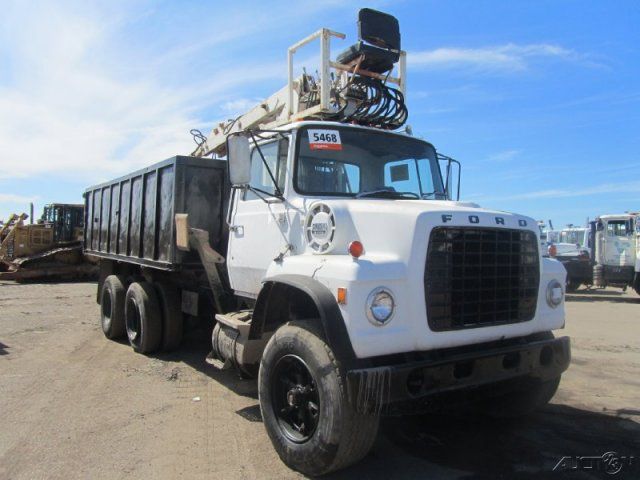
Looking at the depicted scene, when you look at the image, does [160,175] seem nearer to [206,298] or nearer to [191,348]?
[206,298]

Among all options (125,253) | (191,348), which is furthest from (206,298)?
(125,253)

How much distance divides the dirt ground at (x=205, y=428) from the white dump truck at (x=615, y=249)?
11.5 m

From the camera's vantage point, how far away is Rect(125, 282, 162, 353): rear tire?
24.4 ft

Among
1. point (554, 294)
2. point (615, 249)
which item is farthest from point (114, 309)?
point (615, 249)

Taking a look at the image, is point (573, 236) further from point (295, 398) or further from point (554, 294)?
point (295, 398)

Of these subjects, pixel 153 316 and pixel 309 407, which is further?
pixel 153 316

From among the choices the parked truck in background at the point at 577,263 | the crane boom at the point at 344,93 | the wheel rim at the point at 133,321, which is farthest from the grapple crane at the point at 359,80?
the parked truck in background at the point at 577,263

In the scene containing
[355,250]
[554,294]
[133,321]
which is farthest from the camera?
[133,321]

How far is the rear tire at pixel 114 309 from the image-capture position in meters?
8.62

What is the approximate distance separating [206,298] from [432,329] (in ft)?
12.7

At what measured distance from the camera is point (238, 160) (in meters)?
4.64

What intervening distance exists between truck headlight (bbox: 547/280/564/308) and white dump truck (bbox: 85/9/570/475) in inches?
0.6

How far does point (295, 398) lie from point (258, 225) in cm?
186

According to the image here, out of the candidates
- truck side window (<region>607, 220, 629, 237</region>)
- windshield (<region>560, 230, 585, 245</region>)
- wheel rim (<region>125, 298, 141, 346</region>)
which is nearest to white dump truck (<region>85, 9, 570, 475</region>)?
wheel rim (<region>125, 298, 141, 346</region>)
